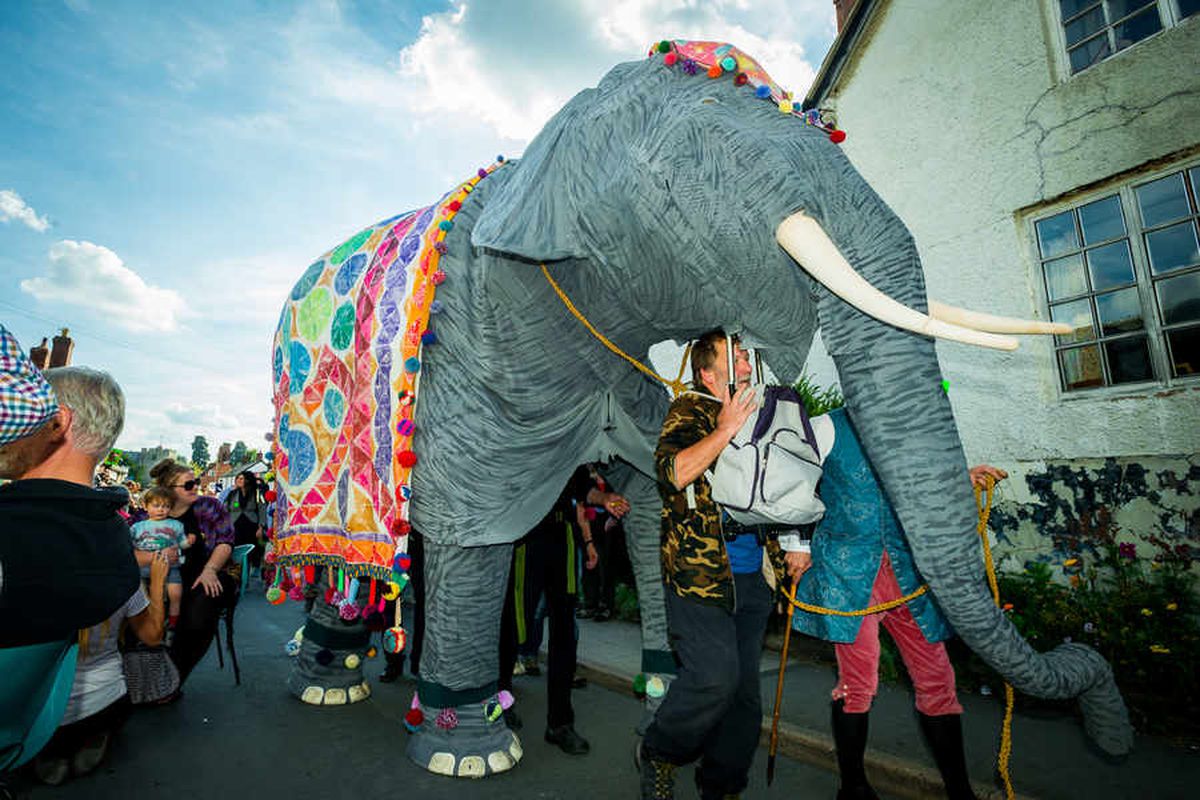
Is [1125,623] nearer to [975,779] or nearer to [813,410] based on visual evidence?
[975,779]

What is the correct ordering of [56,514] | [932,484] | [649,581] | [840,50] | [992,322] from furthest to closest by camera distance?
[840,50] → [649,581] → [992,322] → [932,484] → [56,514]

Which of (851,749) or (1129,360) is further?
(1129,360)

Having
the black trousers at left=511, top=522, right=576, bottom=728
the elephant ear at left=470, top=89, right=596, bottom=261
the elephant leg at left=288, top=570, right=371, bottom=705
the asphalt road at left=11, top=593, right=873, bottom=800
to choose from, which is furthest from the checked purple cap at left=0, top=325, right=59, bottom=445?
the elephant leg at left=288, top=570, right=371, bottom=705

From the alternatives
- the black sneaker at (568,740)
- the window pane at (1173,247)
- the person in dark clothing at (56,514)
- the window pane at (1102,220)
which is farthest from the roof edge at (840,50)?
the person in dark clothing at (56,514)

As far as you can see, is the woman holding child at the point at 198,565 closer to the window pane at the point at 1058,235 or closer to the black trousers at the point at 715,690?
the black trousers at the point at 715,690

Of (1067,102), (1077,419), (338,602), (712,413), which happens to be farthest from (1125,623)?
(338,602)

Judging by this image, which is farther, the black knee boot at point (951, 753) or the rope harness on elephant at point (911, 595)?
the black knee boot at point (951, 753)

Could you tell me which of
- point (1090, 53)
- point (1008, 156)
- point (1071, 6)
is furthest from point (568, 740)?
point (1071, 6)

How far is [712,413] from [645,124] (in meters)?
1.05

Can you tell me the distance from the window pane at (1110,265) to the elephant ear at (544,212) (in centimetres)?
459

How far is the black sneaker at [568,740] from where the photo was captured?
128 inches

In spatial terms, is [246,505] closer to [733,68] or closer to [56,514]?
[56,514]

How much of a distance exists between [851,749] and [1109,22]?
5.75 metres

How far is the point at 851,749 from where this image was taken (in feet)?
8.43
